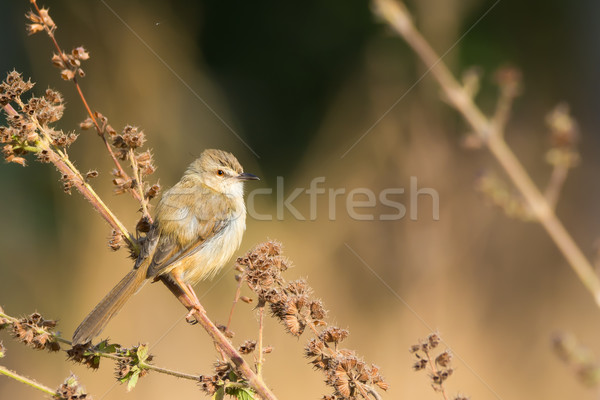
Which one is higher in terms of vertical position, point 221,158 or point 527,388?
point 527,388

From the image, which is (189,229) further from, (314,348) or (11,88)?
(314,348)

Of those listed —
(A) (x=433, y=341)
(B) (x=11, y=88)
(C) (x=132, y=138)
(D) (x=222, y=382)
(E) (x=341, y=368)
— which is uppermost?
(C) (x=132, y=138)

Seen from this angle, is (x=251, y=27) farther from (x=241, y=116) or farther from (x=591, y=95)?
(x=591, y=95)

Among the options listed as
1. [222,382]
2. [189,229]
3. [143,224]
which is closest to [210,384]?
[222,382]

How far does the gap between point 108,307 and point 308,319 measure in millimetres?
1565

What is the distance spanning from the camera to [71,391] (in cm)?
200

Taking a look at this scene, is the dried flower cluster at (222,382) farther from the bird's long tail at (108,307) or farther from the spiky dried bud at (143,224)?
the spiky dried bud at (143,224)

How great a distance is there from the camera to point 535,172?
25.7ft

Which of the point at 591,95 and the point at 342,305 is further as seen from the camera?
the point at 591,95

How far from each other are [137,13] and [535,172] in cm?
→ 573

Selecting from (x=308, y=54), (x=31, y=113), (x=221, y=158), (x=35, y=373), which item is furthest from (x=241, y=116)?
(x=31, y=113)

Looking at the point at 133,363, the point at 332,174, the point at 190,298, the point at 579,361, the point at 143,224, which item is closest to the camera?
the point at 579,361

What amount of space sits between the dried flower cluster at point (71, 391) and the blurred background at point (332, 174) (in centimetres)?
450

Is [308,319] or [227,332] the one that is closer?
[308,319]
